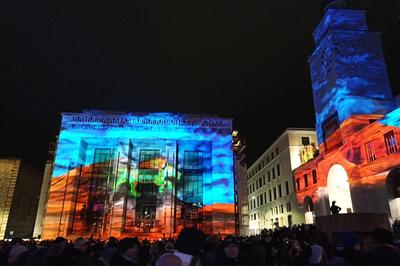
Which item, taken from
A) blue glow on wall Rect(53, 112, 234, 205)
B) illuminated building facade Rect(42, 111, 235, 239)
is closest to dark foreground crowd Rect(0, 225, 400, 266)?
illuminated building facade Rect(42, 111, 235, 239)

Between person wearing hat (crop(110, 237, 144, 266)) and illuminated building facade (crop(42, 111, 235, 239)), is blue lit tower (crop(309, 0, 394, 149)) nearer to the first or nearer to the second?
illuminated building facade (crop(42, 111, 235, 239))

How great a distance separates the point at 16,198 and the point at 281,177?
36601 millimetres

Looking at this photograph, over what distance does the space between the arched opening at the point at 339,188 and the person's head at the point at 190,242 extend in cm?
2846

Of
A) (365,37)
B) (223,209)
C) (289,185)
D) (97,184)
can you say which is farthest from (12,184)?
(365,37)

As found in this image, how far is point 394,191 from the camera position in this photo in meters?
20.7

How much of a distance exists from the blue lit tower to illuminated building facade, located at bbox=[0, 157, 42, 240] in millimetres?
36998

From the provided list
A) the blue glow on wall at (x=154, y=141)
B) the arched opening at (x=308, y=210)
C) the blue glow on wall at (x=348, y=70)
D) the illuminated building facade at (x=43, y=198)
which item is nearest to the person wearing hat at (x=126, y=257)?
the blue glow on wall at (x=348, y=70)

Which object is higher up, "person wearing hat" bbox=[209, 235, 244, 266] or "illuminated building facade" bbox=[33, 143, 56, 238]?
"illuminated building facade" bbox=[33, 143, 56, 238]

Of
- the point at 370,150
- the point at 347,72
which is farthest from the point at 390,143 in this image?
the point at 347,72

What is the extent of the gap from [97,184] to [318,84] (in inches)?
1096

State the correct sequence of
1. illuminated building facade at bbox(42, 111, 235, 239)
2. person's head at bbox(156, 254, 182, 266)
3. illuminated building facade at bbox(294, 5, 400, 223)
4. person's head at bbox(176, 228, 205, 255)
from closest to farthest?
person's head at bbox(156, 254, 182, 266) → person's head at bbox(176, 228, 205, 255) → illuminated building facade at bbox(294, 5, 400, 223) → illuminated building facade at bbox(42, 111, 235, 239)

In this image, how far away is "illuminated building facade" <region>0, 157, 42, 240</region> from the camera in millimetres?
33606

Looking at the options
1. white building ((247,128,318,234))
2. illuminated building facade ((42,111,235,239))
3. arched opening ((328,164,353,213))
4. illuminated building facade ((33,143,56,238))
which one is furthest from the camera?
white building ((247,128,318,234))

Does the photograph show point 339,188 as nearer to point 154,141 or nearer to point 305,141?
point 305,141
